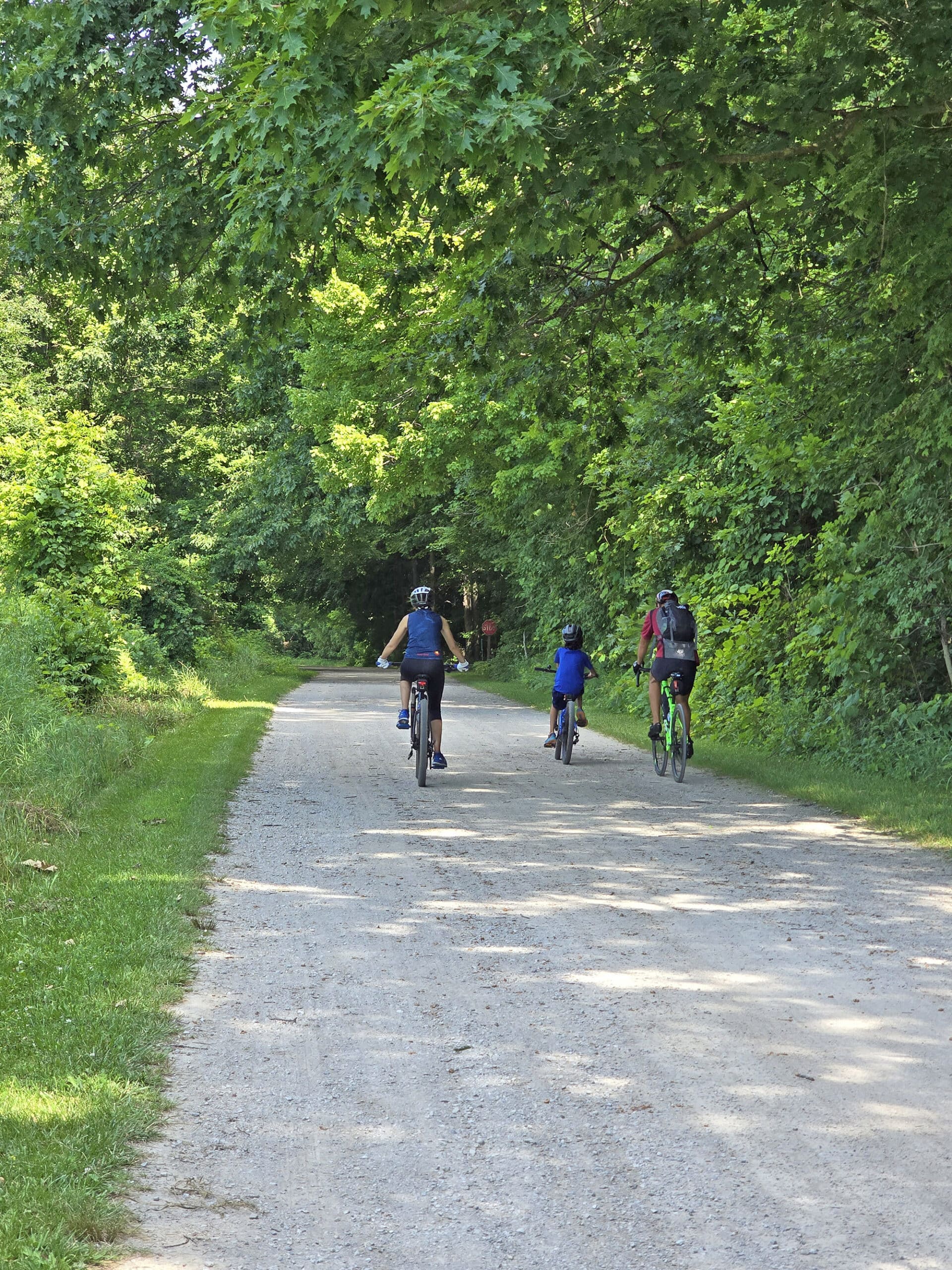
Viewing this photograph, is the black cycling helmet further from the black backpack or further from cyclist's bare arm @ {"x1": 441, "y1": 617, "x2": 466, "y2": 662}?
cyclist's bare arm @ {"x1": 441, "y1": 617, "x2": 466, "y2": 662}

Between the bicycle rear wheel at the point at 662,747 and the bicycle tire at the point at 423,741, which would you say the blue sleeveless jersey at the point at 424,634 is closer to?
the bicycle tire at the point at 423,741

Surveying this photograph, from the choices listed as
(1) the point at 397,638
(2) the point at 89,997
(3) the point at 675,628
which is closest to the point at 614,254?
(3) the point at 675,628

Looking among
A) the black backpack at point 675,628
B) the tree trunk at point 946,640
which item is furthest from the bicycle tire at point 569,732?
the tree trunk at point 946,640

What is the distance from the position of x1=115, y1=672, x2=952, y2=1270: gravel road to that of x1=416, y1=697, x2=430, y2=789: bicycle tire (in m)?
2.96

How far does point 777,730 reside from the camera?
1703cm

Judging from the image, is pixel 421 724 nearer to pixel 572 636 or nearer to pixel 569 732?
pixel 569 732

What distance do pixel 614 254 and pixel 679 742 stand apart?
16.3 feet

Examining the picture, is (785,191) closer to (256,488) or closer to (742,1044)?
(742,1044)

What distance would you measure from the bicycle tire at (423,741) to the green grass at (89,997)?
211 centimetres

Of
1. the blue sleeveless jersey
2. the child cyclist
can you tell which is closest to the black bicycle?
the blue sleeveless jersey

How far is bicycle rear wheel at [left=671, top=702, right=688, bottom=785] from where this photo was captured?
14.0 meters

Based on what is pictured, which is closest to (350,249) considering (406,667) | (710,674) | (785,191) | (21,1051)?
(785,191)

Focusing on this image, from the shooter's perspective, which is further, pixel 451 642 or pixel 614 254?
pixel 451 642

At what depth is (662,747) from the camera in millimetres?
14633
